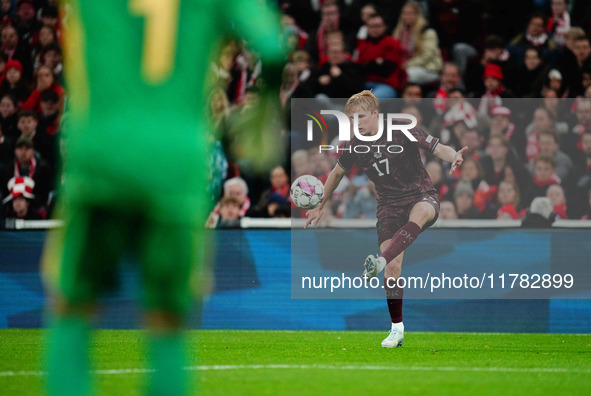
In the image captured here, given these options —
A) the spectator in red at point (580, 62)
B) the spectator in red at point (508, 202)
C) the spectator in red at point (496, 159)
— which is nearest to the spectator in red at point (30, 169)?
the spectator in red at point (496, 159)

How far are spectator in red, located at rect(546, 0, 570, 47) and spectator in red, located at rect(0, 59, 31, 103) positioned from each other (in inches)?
292

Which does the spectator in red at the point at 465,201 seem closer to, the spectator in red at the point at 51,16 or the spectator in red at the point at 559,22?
the spectator in red at the point at 559,22

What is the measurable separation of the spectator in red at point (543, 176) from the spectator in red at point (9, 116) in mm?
6675

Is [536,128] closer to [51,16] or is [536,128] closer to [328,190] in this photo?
[328,190]

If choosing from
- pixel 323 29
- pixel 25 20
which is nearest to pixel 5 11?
pixel 25 20

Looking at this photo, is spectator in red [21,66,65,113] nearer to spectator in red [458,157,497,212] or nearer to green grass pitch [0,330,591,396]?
green grass pitch [0,330,591,396]

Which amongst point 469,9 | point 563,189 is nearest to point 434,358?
point 563,189

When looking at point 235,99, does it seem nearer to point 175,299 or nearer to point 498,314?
point 498,314

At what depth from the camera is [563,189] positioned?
11.7 m

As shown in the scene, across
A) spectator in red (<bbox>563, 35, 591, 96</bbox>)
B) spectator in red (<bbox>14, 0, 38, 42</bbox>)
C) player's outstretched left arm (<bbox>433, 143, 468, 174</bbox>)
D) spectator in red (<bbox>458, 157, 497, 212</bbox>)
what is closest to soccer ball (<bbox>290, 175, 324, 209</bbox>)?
player's outstretched left arm (<bbox>433, 143, 468, 174</bbox>)

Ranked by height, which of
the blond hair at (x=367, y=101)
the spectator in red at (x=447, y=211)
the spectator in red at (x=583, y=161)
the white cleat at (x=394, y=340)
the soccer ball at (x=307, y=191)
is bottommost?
the white cleat at (x=394, y=340)

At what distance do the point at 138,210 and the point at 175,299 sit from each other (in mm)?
341

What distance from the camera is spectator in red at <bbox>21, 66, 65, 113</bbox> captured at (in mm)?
13898

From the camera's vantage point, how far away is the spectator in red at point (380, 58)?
44.1ft
